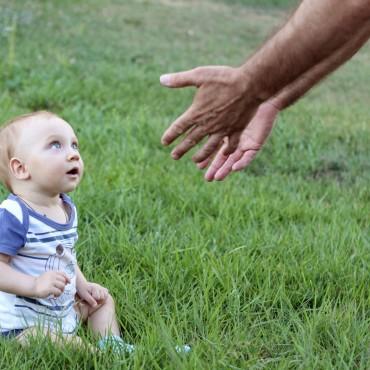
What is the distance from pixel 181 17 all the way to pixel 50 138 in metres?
9.32

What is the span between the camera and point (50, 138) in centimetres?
252

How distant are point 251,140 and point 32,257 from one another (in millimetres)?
877

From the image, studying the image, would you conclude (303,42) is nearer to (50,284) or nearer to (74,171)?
(74,171)

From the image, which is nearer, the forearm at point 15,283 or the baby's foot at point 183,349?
the baby's foot at point 183,349

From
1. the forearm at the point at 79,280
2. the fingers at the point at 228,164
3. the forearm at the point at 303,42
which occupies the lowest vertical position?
the forearm at the point at 79,280

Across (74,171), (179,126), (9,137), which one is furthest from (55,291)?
(179,126)

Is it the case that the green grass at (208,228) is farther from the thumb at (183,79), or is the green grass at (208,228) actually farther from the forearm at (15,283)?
the thumb at (183,79)

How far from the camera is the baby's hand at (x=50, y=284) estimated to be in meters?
2.35

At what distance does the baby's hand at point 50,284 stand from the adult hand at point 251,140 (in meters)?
0.73

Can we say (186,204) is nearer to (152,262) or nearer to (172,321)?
(152,262)

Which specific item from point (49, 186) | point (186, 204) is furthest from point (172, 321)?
point (186, 204)

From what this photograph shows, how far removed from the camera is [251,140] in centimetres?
279

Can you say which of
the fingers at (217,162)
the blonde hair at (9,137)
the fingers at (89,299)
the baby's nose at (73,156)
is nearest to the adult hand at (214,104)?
the fingers at (217,162)

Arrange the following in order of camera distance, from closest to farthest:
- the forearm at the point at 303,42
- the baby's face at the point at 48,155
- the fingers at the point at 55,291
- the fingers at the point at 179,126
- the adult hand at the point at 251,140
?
the forearm at the point at 303,42, the fingers at the point at 55,291, the baby's face at the point at 48,155, the fingers at the point at 179,126, the adult hand at the point at 251,140
